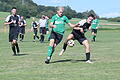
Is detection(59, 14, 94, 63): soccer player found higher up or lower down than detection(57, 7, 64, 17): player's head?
lower down

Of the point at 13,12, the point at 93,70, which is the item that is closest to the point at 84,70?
the point at 93,70

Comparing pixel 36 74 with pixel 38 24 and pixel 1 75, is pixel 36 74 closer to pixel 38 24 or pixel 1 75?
pixel 1 75

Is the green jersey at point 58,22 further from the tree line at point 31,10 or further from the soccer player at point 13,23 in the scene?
the tree line at point 31,10

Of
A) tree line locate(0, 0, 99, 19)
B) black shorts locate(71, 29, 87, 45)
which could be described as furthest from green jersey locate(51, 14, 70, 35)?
tree line locate(0, 0, 99, 19)

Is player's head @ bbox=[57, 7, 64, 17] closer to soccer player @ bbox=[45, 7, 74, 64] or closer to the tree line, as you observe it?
soccer player @ bbox=[45, 7, 74, 64]

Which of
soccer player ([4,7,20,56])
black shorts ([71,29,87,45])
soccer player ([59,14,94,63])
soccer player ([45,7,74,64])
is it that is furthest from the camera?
soccer player ([4,7,20,56])

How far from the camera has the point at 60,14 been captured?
1432cm

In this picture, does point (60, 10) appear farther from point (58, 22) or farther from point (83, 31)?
point (83, 31)

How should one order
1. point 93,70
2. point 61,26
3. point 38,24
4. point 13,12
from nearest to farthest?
point 93,70, point 61,26, point 13,12, point 38,24

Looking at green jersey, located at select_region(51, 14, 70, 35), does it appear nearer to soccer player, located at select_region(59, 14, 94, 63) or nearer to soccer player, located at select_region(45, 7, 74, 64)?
soccer player, located at select_region(45, 7, 74, 64)

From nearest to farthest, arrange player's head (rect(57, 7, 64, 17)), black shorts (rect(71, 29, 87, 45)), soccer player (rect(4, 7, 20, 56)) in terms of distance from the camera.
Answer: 1. player's head (rect(57, 7, 64, 17))
2. black shorts (rect(71, 29, 87, 45))
3. soccer player (rect(4, 7, 20, 56))

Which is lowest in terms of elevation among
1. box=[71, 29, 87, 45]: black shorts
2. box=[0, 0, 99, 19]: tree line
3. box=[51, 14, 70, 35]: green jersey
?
box=[0, 0, 99, 19]: tree line

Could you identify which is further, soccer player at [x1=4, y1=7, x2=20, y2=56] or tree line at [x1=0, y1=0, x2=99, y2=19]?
tree line at [x1=0, y1=0, x2=99, y2=19]

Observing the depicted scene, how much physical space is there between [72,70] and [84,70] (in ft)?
1.17
